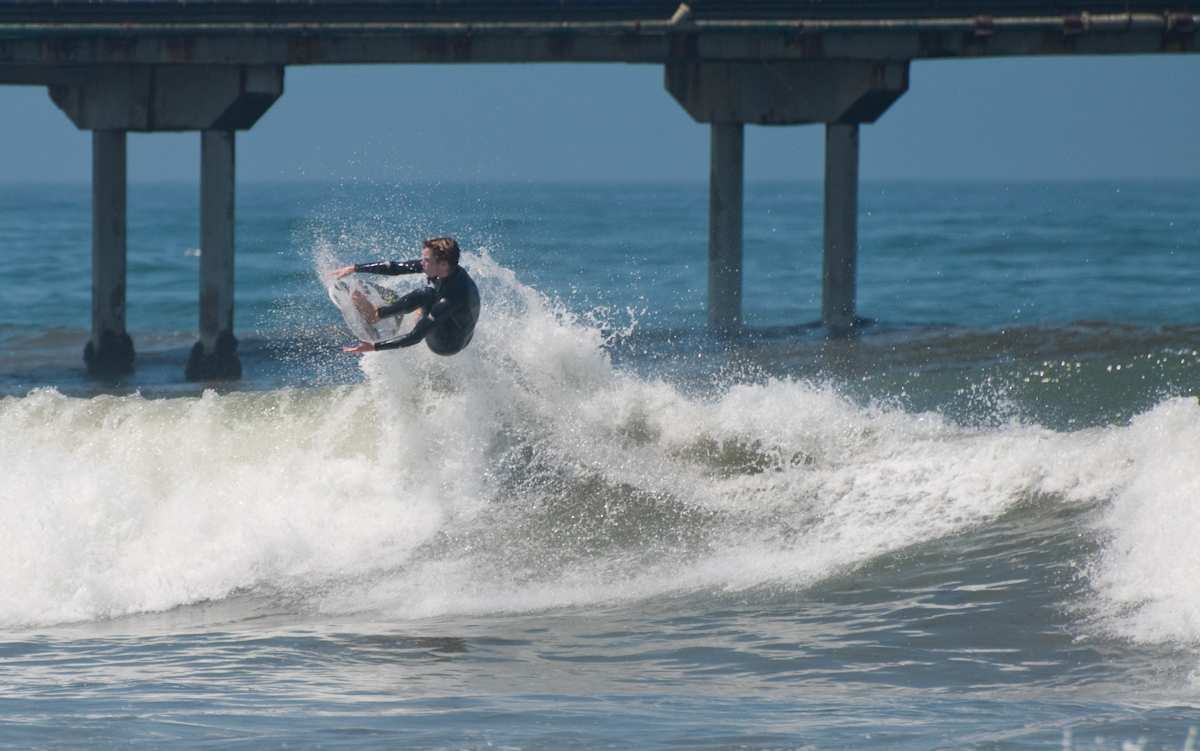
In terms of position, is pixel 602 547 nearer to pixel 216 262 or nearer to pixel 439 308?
pixel 439 308

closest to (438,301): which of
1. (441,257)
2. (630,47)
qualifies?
(441,257)

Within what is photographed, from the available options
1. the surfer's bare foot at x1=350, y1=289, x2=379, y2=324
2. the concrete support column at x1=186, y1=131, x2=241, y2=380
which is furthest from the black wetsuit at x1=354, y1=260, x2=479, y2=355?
the concrete support column at x1=186, y1=131, x2=241, y2=380

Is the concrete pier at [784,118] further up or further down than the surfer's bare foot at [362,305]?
further up

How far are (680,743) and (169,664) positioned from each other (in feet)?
10.8

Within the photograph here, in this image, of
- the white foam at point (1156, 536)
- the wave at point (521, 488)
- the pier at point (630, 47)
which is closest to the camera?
the white foam at point (1156, 536)

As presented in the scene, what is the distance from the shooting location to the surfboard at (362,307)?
12.7m

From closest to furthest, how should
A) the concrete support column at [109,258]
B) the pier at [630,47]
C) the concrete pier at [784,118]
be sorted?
the pier at [630,47] → the concrete pier at [784,118] → the concrete support column at [109,258]

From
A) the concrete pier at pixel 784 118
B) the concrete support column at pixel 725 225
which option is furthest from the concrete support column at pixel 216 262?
the concrete support column at pixel 725 225

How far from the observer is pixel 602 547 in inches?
454

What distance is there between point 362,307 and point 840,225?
7.82 m

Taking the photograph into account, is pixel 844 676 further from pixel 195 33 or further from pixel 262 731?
pixel 195 33

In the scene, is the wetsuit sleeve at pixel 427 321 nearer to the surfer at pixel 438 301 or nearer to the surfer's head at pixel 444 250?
the surfer at pixel 438 301

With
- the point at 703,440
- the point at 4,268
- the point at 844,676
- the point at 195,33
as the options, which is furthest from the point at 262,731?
the point at 4,268

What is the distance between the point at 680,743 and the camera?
695 cm
